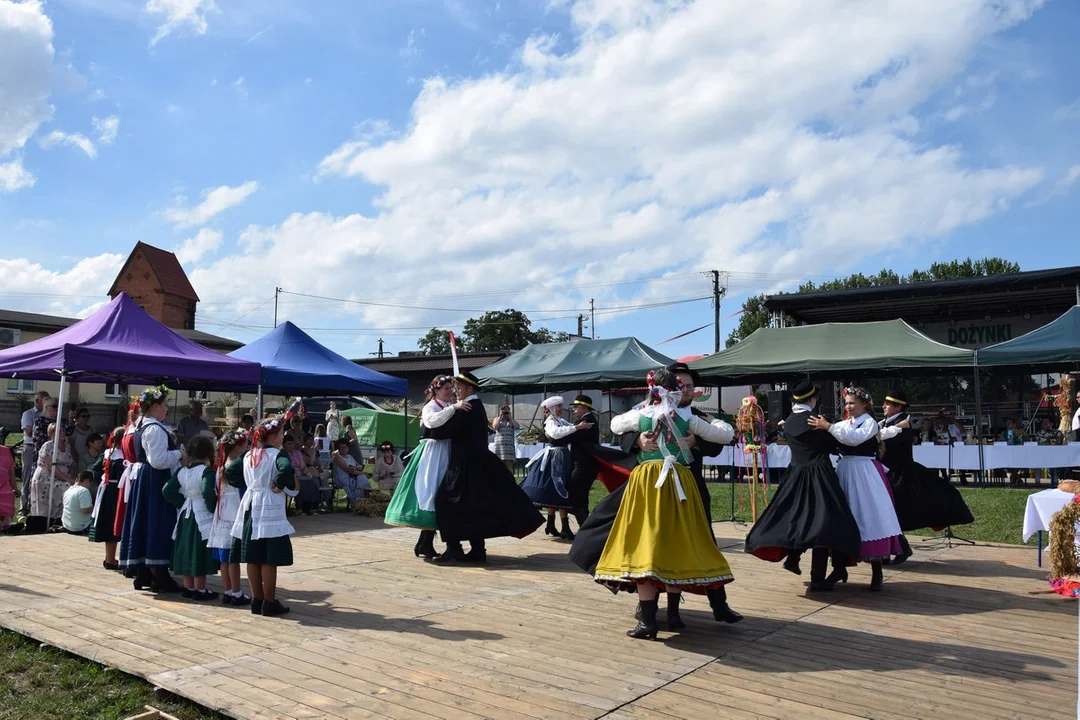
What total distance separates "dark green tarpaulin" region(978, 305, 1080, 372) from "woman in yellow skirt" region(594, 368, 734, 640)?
39.4 ft

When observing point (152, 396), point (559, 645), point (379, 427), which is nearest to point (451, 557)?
point (152, 396)

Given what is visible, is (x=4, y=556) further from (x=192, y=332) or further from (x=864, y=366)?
(x=192, y=332)

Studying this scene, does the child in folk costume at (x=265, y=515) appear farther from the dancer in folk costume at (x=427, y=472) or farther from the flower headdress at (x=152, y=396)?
the dancer in folk costume at (x=427, y=472)

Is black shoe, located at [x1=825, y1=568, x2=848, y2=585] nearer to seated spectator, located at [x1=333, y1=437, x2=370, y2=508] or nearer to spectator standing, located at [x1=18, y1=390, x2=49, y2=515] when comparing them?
seated spectator, located at [x1=333, y1=437, x2=370, y2=508]

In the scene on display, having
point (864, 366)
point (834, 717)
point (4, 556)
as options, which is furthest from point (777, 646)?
point (864, 366)

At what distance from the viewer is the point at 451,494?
7730 mm

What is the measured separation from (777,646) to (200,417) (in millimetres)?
9936

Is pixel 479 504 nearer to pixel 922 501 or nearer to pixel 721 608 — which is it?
pixel 721 608

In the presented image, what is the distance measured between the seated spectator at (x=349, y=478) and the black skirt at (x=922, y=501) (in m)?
7.63

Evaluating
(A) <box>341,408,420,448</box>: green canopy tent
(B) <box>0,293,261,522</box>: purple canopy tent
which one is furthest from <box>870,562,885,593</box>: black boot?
(A) <box>341,408,420,448</box>: green canopy tent

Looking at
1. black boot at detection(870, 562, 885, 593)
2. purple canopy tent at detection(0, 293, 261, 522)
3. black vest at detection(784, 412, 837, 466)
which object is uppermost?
purple canopy tent at detection(0, 293, 261, 522)

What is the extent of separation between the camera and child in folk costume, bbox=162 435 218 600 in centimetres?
607

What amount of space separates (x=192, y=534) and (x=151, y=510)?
1.62 ft

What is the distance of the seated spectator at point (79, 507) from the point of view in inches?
368
